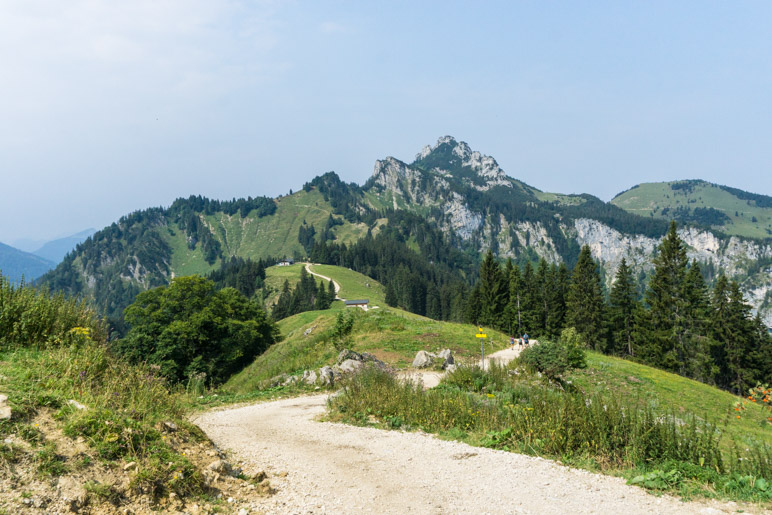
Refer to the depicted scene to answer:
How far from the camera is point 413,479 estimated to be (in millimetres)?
7699

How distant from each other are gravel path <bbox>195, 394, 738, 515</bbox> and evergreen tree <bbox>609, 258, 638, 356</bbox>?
62.6 metres

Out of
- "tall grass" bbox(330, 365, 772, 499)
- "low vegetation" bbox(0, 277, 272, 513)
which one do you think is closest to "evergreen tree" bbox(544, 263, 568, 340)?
"tall grass" bbox(330, 365, 772, 499)

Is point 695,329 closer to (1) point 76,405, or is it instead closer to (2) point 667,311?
(2) point 667,311

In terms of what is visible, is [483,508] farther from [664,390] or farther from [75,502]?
[664,390]

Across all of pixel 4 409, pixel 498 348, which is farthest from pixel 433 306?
pixel 4 409

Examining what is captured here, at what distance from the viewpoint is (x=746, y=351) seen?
171 feet

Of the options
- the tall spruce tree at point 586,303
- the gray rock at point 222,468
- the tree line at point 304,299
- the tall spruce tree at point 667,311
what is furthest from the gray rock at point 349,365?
the tree line at point 304,299

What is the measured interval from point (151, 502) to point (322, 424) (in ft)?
22.4

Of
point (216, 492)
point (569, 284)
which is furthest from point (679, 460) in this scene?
point (569, 284)

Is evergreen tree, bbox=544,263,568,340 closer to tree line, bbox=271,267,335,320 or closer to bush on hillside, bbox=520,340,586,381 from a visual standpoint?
bush on hillside, bbox=520,340,586,381

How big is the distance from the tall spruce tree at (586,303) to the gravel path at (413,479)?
6022 cm

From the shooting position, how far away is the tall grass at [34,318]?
30.2 ft

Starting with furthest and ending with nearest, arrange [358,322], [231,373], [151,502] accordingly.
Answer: [231,373] < [358,322] < [151,502]

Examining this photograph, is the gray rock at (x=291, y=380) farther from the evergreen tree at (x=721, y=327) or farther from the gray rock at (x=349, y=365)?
the evergreen tree at (x=721, y=327)
